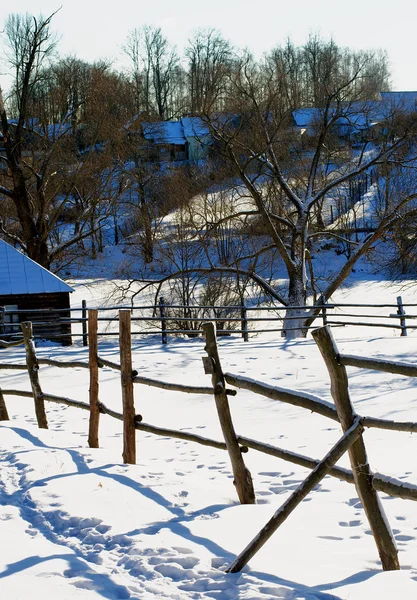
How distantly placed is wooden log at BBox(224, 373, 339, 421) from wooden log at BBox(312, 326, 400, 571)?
194 millimetres

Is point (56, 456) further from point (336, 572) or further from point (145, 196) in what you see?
point (145, 196)

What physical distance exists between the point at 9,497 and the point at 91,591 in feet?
7.26

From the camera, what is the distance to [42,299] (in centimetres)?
2428

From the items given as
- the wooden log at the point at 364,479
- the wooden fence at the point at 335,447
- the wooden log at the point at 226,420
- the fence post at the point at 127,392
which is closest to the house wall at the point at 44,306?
the fence post at the point at 127,392

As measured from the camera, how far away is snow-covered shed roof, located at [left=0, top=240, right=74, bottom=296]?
2314 centimetres

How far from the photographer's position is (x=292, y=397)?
175 inches

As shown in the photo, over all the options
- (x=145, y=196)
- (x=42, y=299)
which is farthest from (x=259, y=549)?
(x=145, y=196)

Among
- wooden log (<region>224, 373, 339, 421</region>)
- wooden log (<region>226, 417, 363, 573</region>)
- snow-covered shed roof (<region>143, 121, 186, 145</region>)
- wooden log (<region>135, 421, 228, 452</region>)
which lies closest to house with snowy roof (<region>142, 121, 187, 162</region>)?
snow-covered shed roof (<region>143, 121, 186, 145</region>)

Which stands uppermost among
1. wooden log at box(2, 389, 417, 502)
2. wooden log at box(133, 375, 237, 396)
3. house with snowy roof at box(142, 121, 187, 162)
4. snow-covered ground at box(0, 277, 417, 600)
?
house with snowy roof at box(142, 121, 187, 162)

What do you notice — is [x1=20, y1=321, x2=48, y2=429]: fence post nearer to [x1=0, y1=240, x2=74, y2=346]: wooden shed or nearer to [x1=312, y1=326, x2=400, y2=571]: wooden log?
[x1=312, y1=326, x2=400, y2=571]: wooden log

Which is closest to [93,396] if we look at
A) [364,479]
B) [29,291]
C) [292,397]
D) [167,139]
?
[292,397]

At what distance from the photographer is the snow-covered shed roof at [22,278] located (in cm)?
2314

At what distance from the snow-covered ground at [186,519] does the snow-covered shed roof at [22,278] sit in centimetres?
1316

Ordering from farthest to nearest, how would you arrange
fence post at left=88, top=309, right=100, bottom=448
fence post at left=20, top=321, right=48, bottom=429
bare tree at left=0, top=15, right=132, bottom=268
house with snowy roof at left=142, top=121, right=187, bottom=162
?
house with snowy roof at left=142, top=121, right=187, bottom=162 < bare tree at left=0, top=15, right=132, bottom=268 < fence post at left=20, top=321, right=48, bottom=429 < fence post at left=88, top=309, right=100, bottom=448
